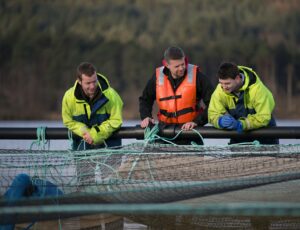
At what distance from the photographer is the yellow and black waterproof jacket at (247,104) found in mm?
6473

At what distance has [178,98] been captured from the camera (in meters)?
7.20

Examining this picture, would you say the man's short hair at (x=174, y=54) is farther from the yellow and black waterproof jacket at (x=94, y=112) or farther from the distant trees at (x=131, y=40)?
the distant trees at (x=131, y=40)

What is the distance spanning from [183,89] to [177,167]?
1409 mm

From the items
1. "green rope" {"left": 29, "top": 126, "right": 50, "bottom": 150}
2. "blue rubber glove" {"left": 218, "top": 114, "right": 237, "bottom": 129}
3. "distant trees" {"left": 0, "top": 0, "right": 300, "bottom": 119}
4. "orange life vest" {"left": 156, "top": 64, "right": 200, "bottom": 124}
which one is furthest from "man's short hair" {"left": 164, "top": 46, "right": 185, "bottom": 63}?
"distant trees" {"left": 0, "top": 0, "right": 300, "bottom": 119}

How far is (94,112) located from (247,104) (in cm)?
145

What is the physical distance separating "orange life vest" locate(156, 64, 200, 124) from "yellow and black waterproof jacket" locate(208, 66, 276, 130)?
1.80 ft

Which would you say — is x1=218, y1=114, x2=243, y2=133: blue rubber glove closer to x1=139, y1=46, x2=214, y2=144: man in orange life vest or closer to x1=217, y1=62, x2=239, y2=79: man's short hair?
x1=217, y1=62, x2=239, y2=79: man's short hair

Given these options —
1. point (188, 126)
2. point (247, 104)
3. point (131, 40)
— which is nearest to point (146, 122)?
point (188, 126)

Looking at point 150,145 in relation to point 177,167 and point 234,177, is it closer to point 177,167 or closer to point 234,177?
point 177,167

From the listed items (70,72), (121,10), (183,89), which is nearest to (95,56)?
(70,72)

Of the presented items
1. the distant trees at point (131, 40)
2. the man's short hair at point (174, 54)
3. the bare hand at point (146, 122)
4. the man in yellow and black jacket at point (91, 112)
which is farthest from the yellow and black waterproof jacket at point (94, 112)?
the distant trees at point (131, 40)

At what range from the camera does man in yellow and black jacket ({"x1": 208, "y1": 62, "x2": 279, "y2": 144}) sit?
6355 millimetres

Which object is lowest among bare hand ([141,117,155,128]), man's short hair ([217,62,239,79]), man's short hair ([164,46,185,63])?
bare hand ([141,117,155,128])

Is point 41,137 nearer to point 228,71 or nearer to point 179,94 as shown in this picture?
point 179,94
